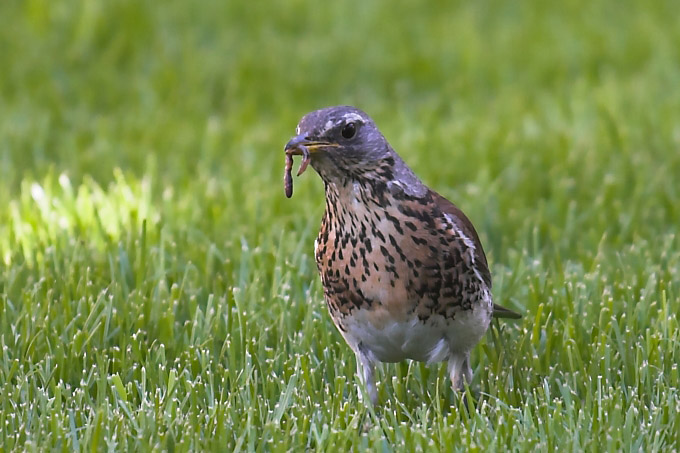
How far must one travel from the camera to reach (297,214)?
6.91m

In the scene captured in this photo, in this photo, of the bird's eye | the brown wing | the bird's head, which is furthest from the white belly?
the bird's eye

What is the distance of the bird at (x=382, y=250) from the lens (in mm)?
4289

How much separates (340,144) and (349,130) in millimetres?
67

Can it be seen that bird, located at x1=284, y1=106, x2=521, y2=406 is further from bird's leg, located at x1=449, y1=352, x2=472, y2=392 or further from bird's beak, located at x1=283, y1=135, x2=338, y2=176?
bird's leg, located at x1=449, y1=352, x2=472, y2=392

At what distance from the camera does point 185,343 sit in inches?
200

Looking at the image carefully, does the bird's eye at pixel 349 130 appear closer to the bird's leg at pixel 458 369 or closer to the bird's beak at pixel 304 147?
the bird's beak at pixel 304 147

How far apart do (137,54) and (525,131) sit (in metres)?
3.77

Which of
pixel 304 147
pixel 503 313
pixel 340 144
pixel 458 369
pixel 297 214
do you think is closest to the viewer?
Answer: pixel 304 147

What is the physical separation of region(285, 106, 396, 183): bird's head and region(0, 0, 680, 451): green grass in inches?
34.5

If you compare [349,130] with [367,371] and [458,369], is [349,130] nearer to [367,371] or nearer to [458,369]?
[367,371]

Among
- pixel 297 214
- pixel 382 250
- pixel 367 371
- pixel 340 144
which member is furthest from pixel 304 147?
pixel 297 214

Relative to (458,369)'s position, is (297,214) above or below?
above

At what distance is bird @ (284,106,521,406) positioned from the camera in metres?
4.29

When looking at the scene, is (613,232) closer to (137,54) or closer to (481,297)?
(481,297)
